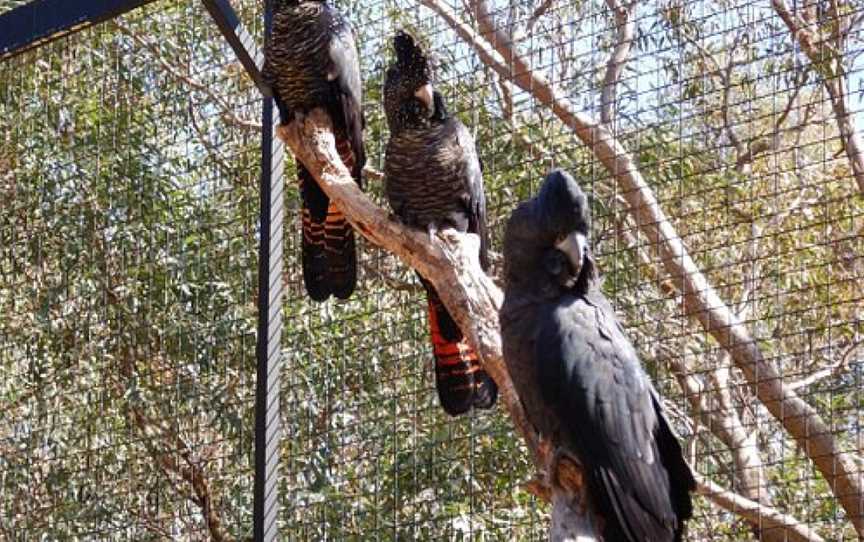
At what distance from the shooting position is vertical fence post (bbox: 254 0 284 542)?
14.1 ft

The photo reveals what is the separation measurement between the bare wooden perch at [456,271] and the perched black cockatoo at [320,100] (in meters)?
0.11

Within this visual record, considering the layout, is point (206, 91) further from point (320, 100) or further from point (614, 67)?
point (320, 100)

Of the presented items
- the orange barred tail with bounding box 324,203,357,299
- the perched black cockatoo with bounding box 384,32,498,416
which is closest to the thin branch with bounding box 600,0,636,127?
the perched black cockatoo with bounding box 384,32,498,416

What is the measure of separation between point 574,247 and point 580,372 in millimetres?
259

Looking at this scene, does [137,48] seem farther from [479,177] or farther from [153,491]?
[479,177]

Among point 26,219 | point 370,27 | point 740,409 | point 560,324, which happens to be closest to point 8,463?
point 26,219

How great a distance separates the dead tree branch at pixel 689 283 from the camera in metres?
5.03

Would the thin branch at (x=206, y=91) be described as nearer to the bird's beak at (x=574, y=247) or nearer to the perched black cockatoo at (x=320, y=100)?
the perched black cockatoo at (x=320, y=100)

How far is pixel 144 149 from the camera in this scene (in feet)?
20.4

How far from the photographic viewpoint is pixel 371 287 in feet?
19.5

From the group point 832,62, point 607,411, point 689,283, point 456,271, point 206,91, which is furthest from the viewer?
point 206,91

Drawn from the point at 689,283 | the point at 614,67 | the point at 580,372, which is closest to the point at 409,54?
the point at 614,67

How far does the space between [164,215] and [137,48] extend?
3.23ft

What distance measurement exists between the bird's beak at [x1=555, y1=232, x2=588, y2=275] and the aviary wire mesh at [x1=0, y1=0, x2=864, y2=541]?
171 centimetres
